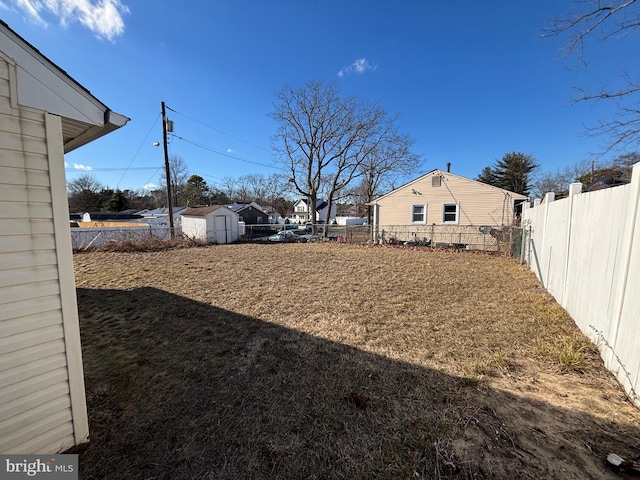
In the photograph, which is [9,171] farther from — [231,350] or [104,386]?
[231,350]

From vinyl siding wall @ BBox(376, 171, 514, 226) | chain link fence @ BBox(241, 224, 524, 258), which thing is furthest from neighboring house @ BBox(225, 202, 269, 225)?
vinyl siding wall @ BBox(376, 171, 514, 226)

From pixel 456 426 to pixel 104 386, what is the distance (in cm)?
327

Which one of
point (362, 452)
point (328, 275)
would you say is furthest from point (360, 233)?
point (362, 452)

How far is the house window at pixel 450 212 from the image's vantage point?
14664mm

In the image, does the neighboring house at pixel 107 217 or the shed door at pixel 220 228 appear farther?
the neighboring house at pixel 107 217

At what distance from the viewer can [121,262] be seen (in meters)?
10.0

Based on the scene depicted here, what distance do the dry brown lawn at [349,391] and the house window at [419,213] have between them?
34.7 feet

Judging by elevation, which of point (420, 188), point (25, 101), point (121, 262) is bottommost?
point (121, 262)

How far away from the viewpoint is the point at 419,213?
1552 cm

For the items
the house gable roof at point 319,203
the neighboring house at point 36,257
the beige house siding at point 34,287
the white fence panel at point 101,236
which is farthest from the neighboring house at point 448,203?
the house gable roof at point 319,203

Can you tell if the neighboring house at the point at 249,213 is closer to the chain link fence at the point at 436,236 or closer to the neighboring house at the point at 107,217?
the neighboring house at the point at 107,217

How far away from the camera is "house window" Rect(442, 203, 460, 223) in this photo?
1466 cm

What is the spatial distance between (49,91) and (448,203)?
15855 millimetres

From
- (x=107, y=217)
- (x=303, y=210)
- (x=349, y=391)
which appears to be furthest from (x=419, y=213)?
(x=303, y=210)
